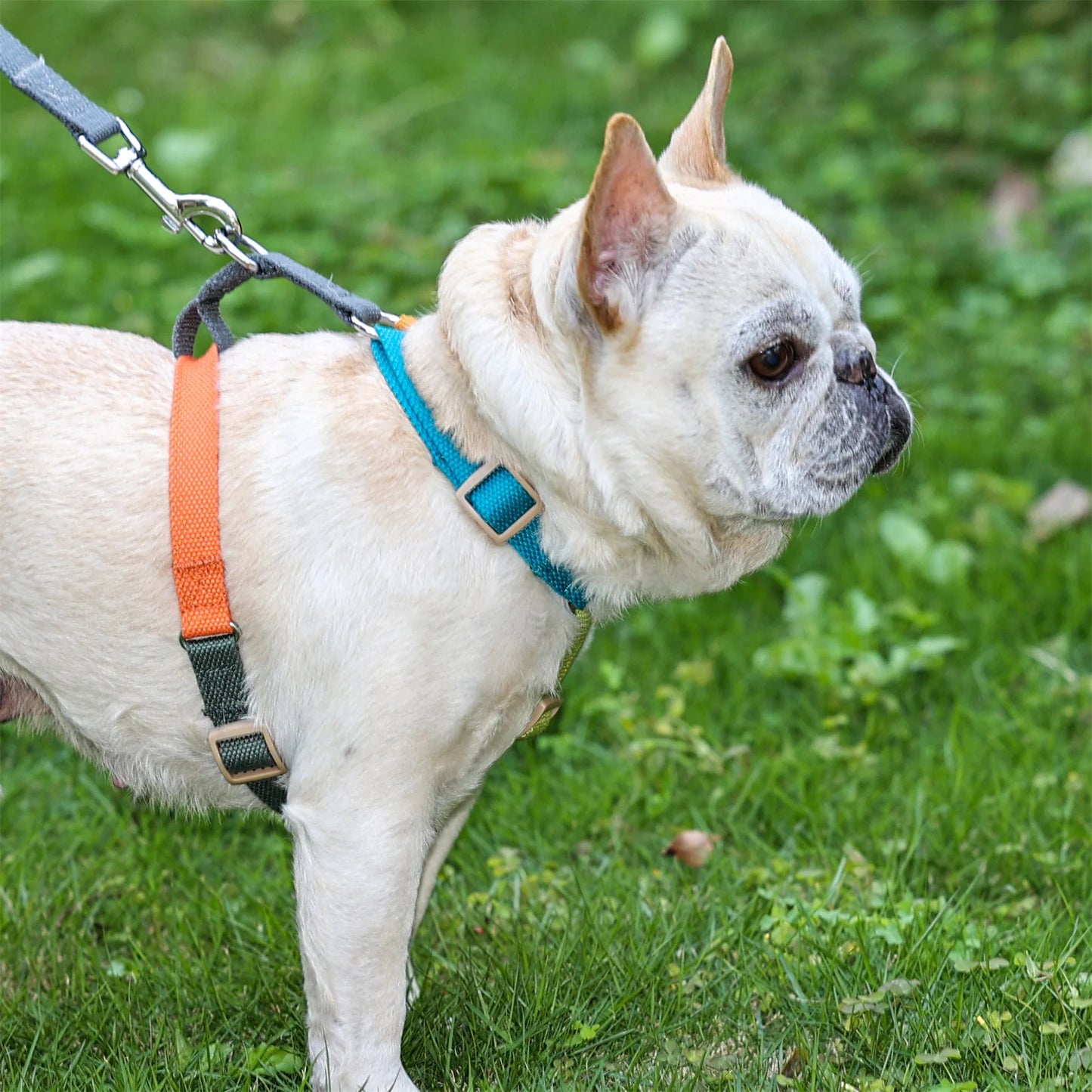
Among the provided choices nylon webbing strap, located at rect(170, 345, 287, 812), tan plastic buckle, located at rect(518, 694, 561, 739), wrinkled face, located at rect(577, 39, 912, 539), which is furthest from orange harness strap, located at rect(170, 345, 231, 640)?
wrinkled face, located at rect(577, 39, 912, 539)

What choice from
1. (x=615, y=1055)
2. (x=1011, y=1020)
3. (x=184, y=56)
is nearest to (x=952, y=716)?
(x=1011, y=1020)

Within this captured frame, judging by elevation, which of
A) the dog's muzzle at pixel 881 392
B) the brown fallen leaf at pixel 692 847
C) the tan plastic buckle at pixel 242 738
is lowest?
the brown fallen leaf at pixel 692 847

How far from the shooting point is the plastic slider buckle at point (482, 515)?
2.63m

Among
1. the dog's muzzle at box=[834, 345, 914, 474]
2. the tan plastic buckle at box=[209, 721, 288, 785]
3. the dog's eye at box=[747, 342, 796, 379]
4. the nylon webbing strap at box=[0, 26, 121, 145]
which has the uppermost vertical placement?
the nylon webbing strap at box=[0, 26, 121, 145]

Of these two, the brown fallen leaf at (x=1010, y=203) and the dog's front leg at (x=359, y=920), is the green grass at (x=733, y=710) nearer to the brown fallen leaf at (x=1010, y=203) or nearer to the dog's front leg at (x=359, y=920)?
the brown fallen leaf at (x=1010, y=203)

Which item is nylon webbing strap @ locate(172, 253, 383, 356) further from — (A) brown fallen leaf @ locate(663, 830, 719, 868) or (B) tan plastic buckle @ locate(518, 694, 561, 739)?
(A) brown fallen leaf @ locate(663, 830, 719, 868)

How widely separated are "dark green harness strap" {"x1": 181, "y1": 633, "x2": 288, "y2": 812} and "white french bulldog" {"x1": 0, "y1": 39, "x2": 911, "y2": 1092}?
3cm

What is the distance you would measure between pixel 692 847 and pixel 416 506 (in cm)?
144

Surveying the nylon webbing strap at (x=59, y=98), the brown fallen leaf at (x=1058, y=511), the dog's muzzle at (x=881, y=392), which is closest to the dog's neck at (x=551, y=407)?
the dog's muzzle at (x=881, y=392)

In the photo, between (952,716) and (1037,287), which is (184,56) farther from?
(952,716)

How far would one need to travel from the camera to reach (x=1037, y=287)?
630cm

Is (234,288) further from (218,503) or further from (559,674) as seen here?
(559,674)

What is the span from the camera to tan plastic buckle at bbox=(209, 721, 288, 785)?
2.69 m

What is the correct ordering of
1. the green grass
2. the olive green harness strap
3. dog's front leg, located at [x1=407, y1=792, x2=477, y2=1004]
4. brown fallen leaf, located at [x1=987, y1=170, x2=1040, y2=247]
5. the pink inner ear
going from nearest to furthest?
the pink inner ear → the olive green harness strap → the green grass → dog's front leg, located at [x1=407, y1=792, x2=477, y2=1004] → brown fallen leaf, located at [x1=987, y1=170, x2=1040, y2=247]
